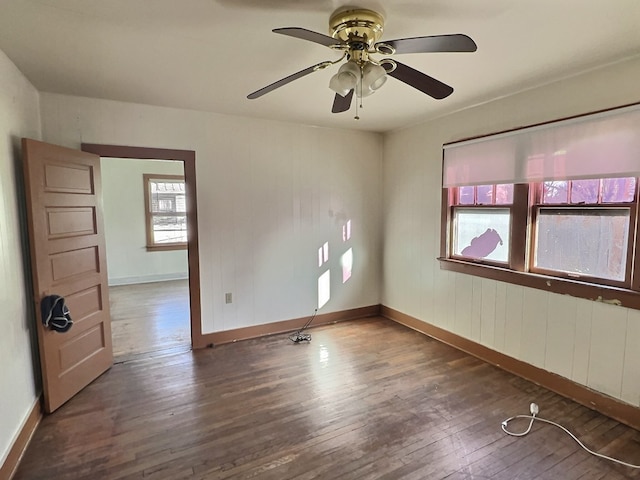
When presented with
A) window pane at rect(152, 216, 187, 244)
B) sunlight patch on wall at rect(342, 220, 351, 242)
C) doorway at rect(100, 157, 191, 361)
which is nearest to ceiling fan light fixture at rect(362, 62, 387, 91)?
sunlight patch on wall at rect(342, 220, 351, 242)

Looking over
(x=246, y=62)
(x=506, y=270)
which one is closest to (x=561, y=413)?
(x=506, y=270)

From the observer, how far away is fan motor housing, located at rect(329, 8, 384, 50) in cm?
165

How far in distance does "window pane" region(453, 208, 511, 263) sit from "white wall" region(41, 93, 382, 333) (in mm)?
1250

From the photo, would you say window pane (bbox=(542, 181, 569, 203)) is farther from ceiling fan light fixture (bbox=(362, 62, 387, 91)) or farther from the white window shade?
ceiling fan light fixture (bbox=(362, 62, 387, 91))

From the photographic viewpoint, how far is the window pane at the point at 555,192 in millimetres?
2627

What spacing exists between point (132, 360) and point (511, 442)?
10.6 feet

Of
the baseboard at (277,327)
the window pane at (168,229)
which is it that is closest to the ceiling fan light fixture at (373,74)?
the baseboard at (277,327)

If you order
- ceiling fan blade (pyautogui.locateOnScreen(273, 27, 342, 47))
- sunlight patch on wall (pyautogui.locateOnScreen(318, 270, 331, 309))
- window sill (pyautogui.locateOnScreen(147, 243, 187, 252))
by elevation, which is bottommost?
sunlight patch on wall (pyautogui.locateOnScreen(318, 270, 331, 309))

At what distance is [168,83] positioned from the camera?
2654 millimetres

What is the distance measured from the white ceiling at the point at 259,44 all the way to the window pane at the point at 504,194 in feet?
2.56

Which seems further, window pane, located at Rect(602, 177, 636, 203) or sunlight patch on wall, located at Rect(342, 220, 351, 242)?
sunlight patch on wall, located at Rect(342, 220, 351, 242)

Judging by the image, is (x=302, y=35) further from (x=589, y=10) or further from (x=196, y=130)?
(x=196, y=130)

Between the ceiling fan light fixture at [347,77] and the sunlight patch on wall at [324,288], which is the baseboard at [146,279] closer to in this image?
the sunlight patch on wall at [324,288]

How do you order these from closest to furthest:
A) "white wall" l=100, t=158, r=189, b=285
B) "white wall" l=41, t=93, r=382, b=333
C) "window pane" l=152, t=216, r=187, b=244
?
"white wall" l=41, t=93, r=382, b=333, "white wall" l=100, t=158, r=189, b=285, "window pane" l=152, t=216, r=187, b=244
